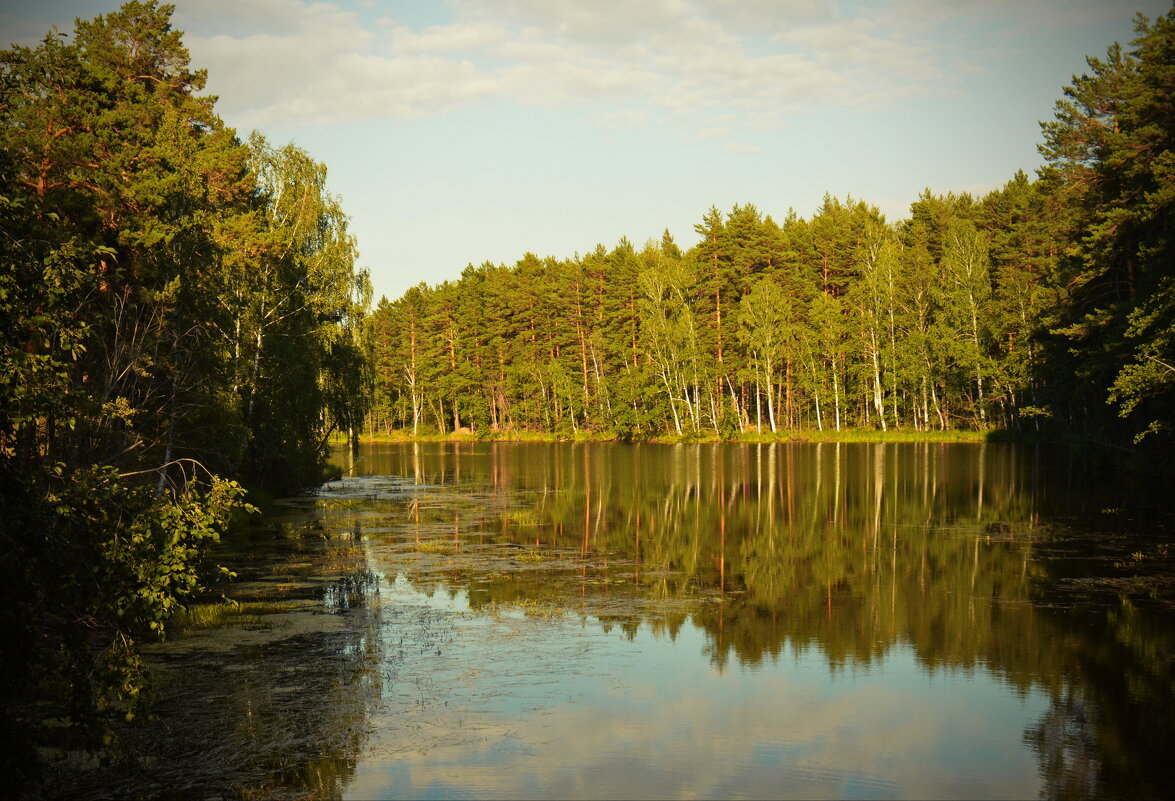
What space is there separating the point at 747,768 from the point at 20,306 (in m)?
8.07

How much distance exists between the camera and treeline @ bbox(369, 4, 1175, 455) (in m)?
45.1

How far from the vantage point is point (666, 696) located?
1254 centimetres

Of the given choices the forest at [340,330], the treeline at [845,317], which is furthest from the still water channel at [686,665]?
the treeline at [845,317]

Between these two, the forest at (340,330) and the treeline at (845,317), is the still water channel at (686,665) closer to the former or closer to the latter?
the forest at (340,330)

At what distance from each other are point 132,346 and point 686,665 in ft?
42.5

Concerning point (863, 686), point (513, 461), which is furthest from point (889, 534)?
point (513, 461)

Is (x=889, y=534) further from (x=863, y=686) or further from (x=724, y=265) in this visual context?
(x=724, y=265)

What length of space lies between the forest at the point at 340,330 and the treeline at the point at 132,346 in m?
0.07

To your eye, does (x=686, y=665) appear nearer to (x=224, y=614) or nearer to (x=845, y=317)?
(x=224, y=614)

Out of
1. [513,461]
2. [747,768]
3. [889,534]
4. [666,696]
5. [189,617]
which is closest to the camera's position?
[747,768]

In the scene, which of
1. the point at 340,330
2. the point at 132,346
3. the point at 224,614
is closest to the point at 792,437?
the point at 340,330

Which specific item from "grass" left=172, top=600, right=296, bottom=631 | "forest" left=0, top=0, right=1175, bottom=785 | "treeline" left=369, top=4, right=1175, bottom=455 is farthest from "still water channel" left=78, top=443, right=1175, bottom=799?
"treeline" left=369, top=4, right=1175, bottom=455

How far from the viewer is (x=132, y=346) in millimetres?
19469

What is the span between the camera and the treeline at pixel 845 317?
4509cm
